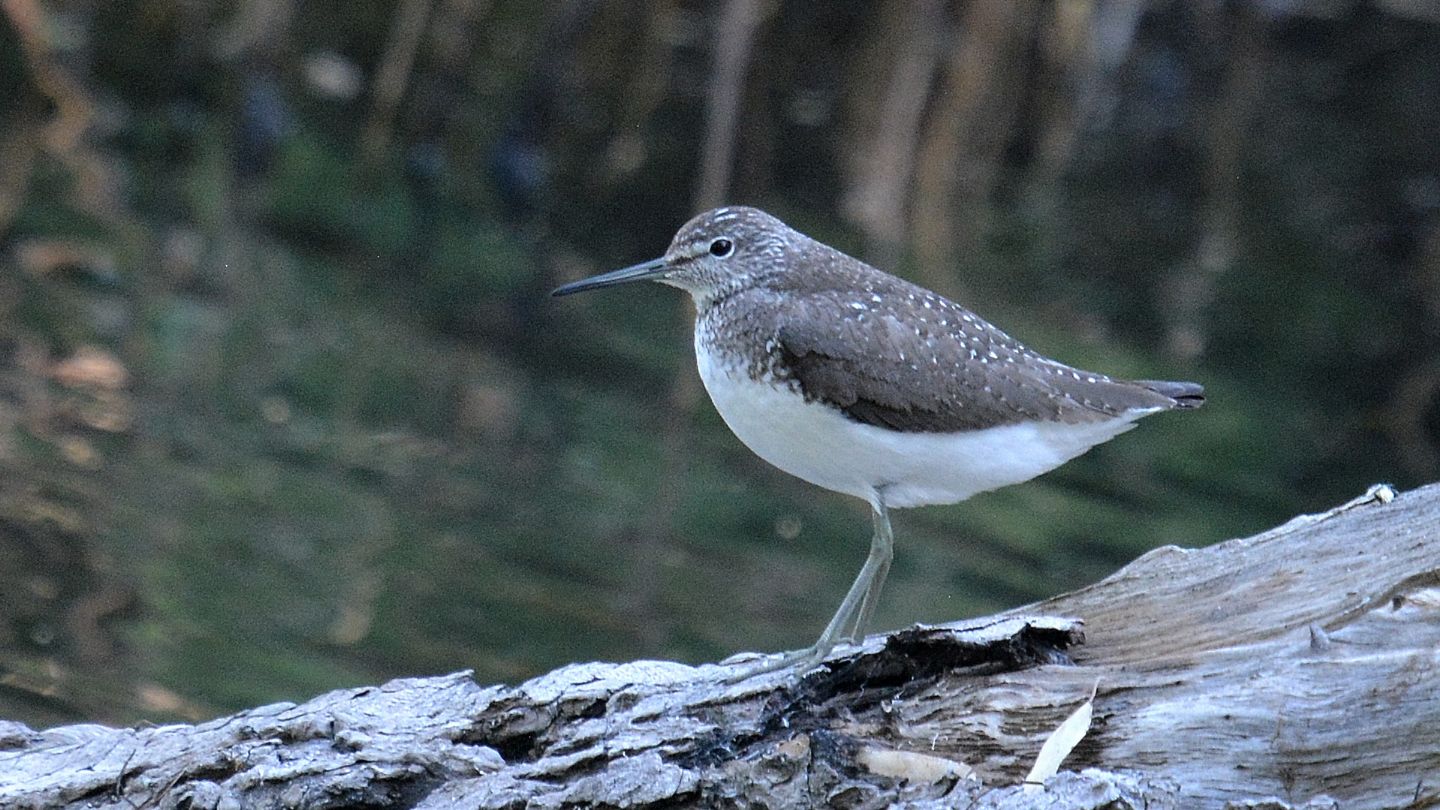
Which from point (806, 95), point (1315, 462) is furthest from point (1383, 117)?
point (1315, 462)

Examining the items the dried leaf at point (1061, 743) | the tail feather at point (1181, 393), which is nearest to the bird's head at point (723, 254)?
the tail feather at point (1181, 393)

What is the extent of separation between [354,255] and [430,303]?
120 centimetres

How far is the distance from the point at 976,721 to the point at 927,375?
126 centimetres

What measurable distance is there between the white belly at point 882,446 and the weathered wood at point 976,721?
0.55 metres

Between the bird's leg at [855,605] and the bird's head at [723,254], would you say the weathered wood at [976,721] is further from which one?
the bird's head at [723,254]

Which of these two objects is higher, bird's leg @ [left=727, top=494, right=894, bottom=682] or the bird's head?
the bird's head

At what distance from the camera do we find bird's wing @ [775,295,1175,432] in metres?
5.52

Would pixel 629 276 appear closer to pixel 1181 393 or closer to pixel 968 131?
pixel 1181 393

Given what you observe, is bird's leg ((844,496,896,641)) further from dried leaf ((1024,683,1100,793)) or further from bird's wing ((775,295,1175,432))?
dried leaf ((1024,683,1100,793))

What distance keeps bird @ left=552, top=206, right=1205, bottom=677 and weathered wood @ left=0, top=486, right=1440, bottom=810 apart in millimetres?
476

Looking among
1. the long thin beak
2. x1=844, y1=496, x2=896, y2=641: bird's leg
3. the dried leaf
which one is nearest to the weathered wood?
the dried leaf

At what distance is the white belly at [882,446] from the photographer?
17.9ft

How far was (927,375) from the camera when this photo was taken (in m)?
5.61

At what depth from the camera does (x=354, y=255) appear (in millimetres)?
14758
